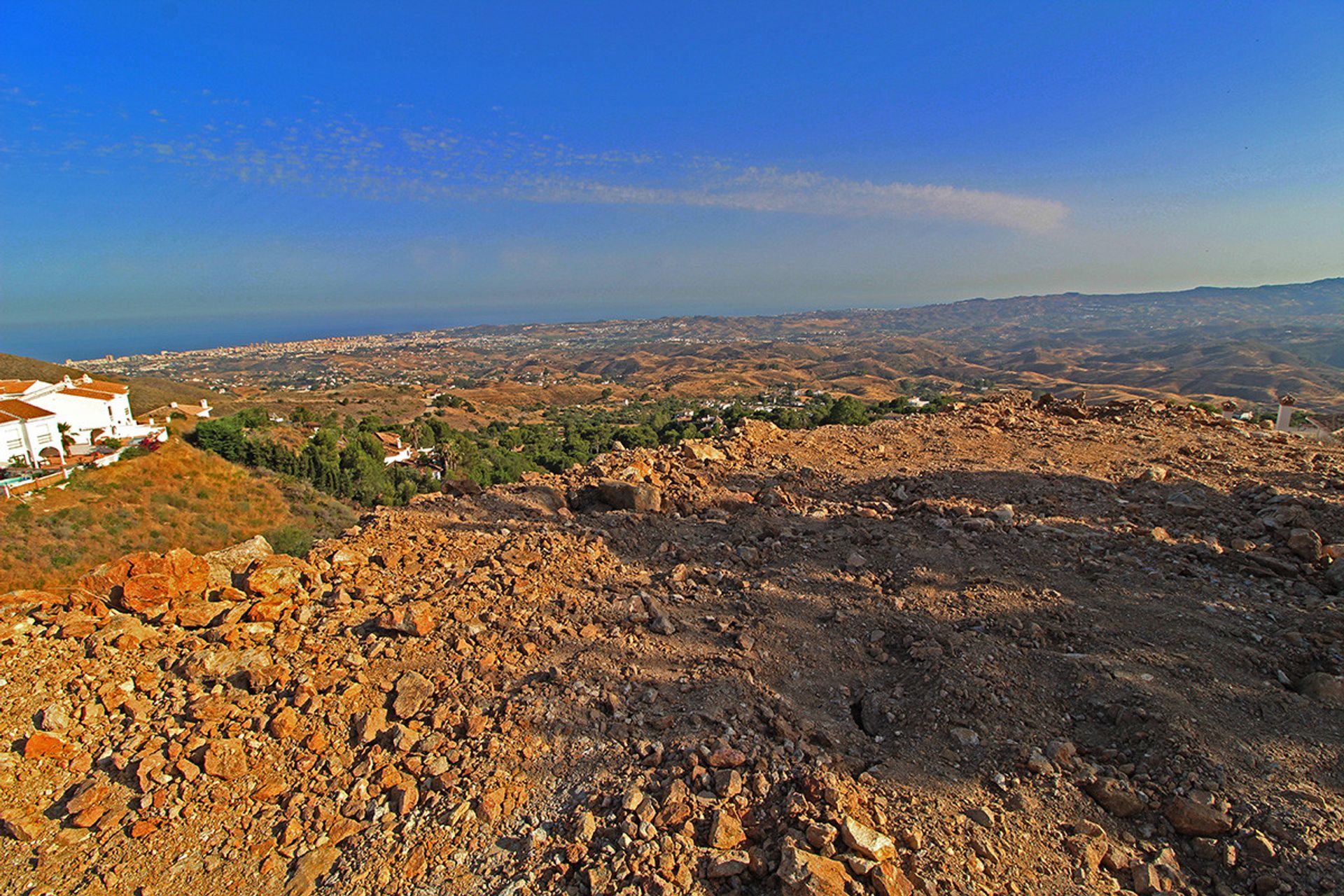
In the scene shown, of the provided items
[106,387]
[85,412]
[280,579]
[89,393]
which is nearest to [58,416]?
[85,412]

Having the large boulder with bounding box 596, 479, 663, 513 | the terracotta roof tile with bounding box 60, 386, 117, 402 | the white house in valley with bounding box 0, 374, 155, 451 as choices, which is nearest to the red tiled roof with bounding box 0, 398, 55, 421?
the white house in valley with bounding box 0, 374, 155, 451

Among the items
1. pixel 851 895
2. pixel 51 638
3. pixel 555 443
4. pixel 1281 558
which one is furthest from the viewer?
pixel 555 443

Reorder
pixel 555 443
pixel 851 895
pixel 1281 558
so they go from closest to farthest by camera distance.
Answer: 1. pixel 851 895
2. pixel 1281 558
3. pixel 555 443

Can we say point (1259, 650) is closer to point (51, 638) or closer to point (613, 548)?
point (613, 548)

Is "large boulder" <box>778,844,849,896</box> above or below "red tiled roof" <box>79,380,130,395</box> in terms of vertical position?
below

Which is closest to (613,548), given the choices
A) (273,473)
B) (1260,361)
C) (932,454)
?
(932,454)

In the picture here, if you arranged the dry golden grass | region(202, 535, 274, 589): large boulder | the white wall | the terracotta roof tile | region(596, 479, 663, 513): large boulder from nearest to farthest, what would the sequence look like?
region(202, 535, 274, 589): large boulder → region(596, 479, 663, 513): large boulder → the dry golden grass → the white wall → the terracotta roof tile

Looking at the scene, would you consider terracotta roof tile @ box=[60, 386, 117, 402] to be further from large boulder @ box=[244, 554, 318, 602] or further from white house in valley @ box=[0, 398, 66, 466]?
large boulder @ box=[244, 554, 318, 602]
